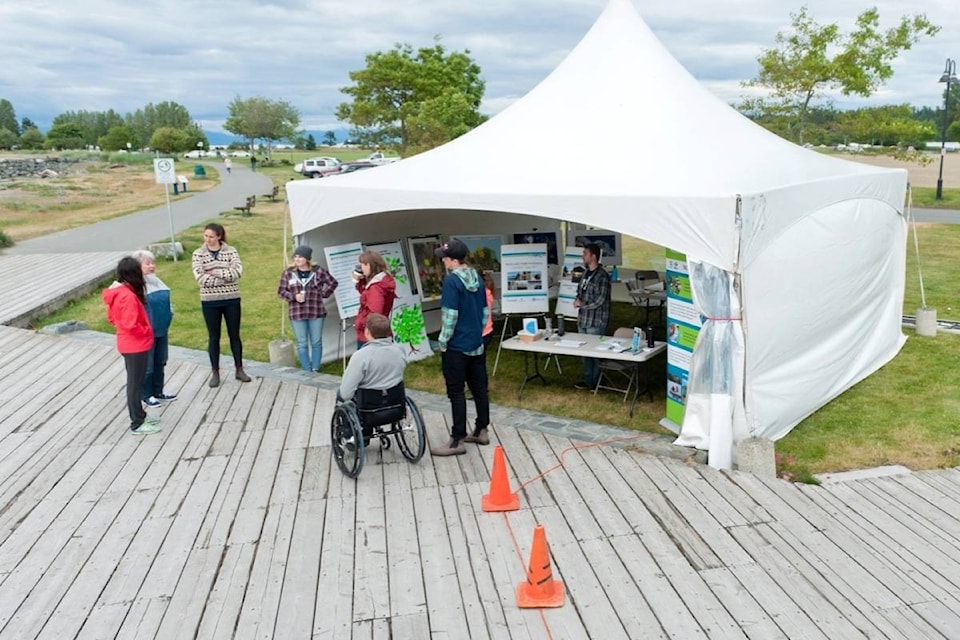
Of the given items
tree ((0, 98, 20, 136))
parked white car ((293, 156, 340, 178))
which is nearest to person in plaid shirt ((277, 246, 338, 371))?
parked white car ((293, 156, 340, 178))

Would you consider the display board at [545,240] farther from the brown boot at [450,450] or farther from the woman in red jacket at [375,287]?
the brown boot at [450,450]

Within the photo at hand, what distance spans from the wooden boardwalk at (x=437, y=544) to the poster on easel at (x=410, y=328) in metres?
2.21

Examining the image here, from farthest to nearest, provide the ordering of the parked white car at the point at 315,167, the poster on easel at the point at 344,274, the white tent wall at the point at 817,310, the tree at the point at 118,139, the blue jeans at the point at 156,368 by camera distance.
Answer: the tree at the point at 118,139
the parked white car at the point at 315,167
the poster on easel at the point at 344,274
the blue jeans at the point at 156,368
the white tent wall at the point at 817,310

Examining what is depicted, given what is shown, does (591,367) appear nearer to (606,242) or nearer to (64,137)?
(606,242)

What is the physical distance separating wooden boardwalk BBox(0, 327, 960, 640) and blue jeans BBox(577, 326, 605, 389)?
4.90 ft

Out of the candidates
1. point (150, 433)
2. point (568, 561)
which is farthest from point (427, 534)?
point (150, 433)

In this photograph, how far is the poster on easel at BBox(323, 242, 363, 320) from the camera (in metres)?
8.14

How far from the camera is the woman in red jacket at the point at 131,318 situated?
586 centimetres

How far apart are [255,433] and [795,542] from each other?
4218 mm

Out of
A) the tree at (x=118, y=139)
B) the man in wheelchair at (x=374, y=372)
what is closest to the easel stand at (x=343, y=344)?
the man in wheelchair at (x=374, y=372)

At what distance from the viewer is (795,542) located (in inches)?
174

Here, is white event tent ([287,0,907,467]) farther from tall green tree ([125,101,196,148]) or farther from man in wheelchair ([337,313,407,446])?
tall green tree ([125,101,196,148])

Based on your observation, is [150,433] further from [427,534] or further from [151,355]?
[427,534]

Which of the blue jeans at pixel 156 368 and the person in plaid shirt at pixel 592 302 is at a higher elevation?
the person in plaid shirt at pixel 592 302
